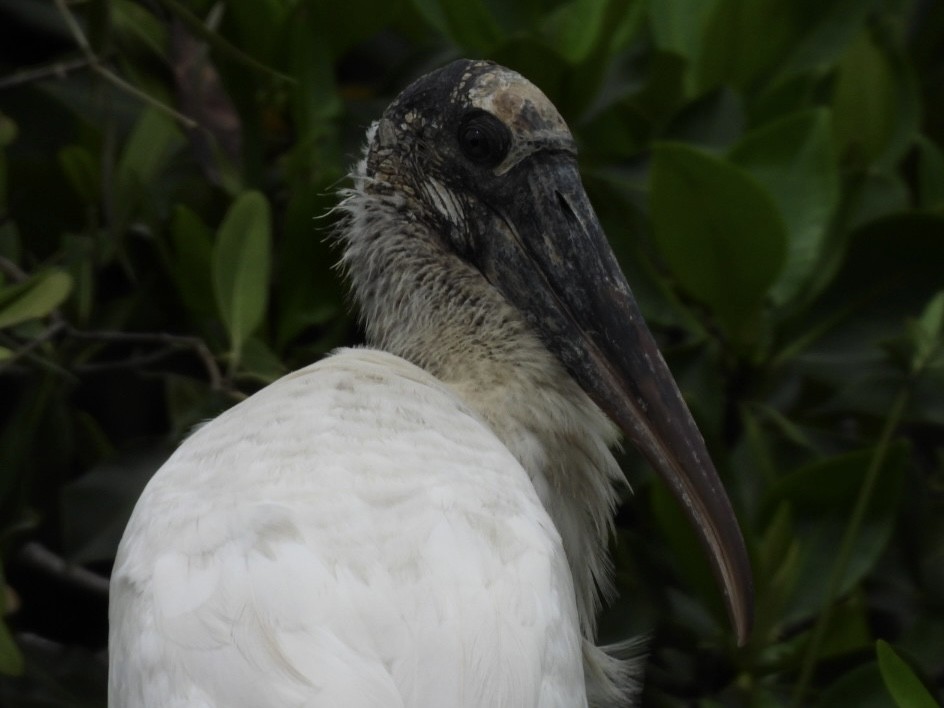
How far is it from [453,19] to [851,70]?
930 millimetres

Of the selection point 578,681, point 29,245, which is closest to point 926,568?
point 578,681

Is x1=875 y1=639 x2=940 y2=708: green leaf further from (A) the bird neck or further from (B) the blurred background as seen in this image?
(A) the bird neck

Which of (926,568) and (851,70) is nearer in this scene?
(926,568)

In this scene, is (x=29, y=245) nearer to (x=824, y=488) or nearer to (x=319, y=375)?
(x=319, y=375)

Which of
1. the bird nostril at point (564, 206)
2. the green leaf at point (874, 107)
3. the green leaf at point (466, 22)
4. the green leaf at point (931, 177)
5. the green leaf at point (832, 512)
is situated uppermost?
the green leaf at point (466, 22)

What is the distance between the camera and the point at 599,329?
8.30 feet

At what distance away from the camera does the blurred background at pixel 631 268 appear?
8.91 ft

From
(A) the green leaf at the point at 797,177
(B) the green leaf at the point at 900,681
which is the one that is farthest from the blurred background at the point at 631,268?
(B) the green leaf at the point at 900,681

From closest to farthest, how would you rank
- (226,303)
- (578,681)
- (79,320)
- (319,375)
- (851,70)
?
(578,681) → (319,375) → (226,303) → (79,320) → (851,70)

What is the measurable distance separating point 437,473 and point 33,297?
0.77 meters

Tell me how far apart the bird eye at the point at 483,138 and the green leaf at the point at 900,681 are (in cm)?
102

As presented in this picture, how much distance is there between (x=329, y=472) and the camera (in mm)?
2090

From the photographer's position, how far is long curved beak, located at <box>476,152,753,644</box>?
2.39m

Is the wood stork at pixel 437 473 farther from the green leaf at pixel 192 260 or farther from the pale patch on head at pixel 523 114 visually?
the green leaf at pixel 192 260
